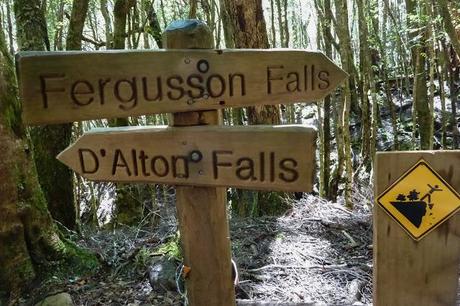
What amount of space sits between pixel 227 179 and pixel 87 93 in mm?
603

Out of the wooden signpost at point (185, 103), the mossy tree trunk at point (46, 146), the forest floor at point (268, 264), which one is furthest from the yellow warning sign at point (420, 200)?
the mossy tree trunk at point (46, 146)

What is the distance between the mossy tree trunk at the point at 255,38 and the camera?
5.00m

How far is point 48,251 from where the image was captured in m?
3.32

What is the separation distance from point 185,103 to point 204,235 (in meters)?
0.56

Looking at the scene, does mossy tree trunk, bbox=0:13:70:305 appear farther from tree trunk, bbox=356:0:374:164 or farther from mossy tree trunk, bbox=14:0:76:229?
tree trunk, bbox=356:0:374:164

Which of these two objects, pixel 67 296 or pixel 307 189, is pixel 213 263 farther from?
pixel 67 296

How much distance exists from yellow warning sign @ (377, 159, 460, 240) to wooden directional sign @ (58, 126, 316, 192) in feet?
1.35

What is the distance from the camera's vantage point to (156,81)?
1.69 m

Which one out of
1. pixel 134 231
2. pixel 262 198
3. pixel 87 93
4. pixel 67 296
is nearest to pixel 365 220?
pixel 262 198

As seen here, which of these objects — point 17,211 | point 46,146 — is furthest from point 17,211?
point 46,146

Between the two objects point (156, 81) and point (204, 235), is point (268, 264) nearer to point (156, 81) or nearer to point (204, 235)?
point (204, 235)

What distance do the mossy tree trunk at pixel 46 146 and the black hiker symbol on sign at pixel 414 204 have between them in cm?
432

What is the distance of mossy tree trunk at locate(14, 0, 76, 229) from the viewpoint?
527 centimetres

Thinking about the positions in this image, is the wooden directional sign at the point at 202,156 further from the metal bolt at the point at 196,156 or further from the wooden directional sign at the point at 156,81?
the wooden directional sign at the point at 156,81
